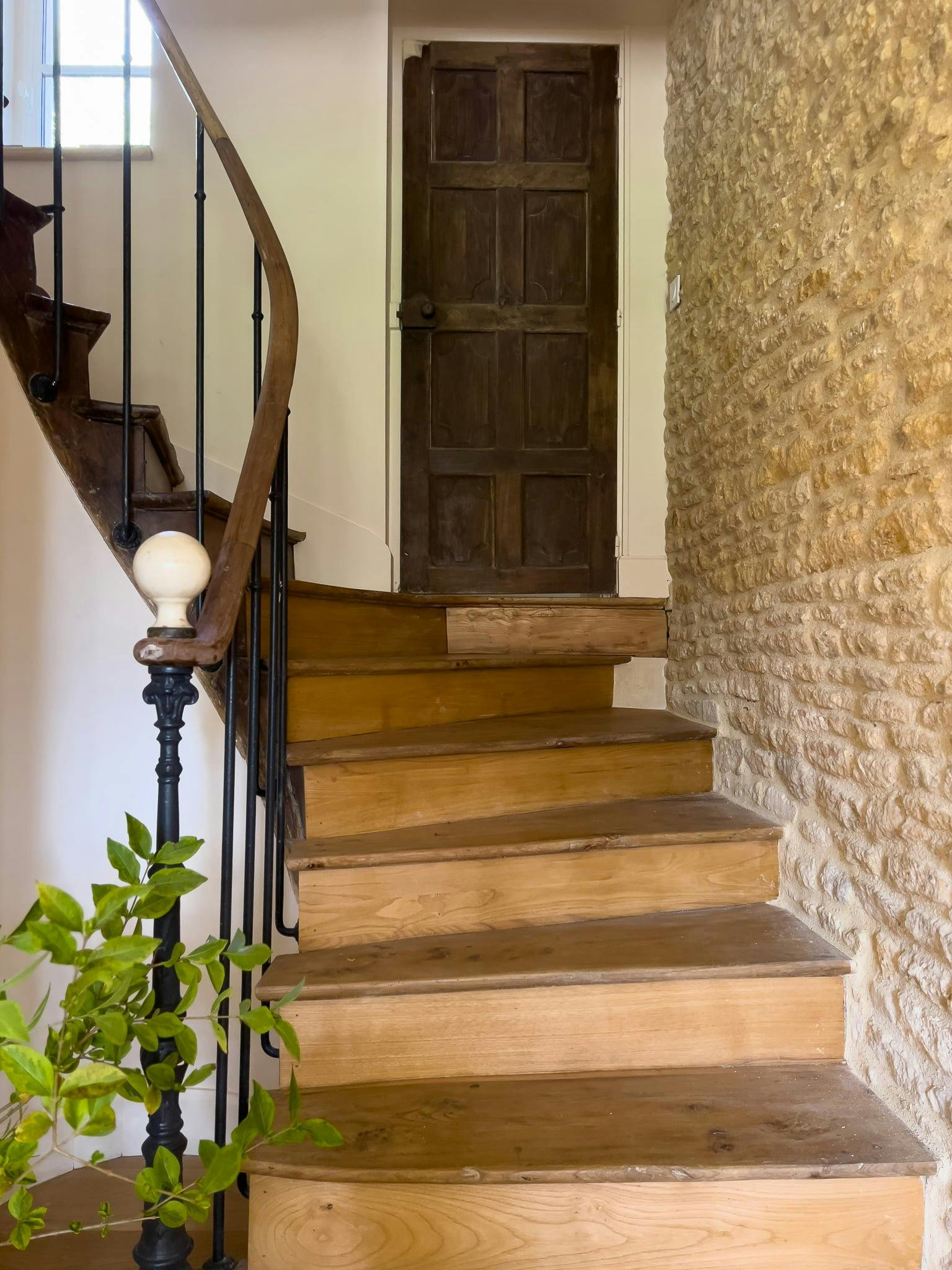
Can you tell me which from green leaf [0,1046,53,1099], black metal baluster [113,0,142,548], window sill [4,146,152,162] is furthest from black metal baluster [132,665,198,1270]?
window sill [4,146,152,162]

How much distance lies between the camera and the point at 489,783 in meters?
1.99

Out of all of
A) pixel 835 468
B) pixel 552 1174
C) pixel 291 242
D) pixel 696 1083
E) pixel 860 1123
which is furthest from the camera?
pixel 291 242

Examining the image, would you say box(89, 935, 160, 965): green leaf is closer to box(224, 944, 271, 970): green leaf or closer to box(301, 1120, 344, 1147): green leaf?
box(224, 944, 271, 970): green leaf

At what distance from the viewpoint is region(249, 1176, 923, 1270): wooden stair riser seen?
1.30m

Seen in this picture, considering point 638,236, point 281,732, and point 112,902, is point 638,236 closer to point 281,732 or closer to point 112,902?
point 281,732

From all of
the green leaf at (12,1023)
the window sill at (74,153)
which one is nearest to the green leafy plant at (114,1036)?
the green leaf at (12,1023)

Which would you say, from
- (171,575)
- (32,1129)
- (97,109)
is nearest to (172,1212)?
(32,1129)

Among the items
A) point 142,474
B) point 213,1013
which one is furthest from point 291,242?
point 213,1013

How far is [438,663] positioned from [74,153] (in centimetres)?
243

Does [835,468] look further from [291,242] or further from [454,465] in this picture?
[291,242]

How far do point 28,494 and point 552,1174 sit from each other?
175 cm

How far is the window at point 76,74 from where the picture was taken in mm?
3135

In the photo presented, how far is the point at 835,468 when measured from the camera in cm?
171

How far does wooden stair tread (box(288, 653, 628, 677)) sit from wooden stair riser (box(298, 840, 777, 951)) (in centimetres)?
50
